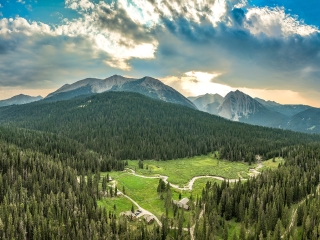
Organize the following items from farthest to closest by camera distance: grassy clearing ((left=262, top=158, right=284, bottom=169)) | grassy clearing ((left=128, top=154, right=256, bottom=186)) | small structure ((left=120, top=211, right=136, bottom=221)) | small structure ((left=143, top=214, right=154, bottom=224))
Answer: grassy clearing ((left=262, top=158, right=284, bottom=169)) → grassy clearing ((left=128, top=154, right=256, bottom=186)) → small structure ((left=120, top=211, right=136, bottom=221)) → small structure ((left=143, top=214, right=154, bottom=224))

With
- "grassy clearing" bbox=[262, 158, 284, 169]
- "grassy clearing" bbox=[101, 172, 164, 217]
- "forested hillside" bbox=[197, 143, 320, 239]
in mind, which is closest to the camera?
"forested hillside" bbox=[197, 143, 320, 239]

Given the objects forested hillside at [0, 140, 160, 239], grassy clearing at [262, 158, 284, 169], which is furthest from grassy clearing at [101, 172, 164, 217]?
grassy clearing at [262, 158, 284, 169]

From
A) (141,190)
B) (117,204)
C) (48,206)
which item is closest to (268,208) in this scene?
(117,204)

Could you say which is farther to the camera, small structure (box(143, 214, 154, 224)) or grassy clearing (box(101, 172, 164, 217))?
grassy clearing (box(101, 172, 164, 217))

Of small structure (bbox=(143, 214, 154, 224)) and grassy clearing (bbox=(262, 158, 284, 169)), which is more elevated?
grassy clearing (bbox=(262, 158, 284, 169))

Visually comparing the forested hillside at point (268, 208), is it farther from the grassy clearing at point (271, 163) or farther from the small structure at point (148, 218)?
the grassy clearing at point (271, 163)

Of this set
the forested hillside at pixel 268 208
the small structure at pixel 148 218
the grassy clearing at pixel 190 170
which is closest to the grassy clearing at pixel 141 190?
the small structure at pixel 148 218

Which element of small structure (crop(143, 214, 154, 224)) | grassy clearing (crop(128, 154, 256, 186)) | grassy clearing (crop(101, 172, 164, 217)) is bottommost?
small structure (crop(143, 214, 154, 224))

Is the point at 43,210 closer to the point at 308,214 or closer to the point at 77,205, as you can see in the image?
the point at 77,205

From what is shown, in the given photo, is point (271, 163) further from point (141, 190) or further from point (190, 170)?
point (141, 190)

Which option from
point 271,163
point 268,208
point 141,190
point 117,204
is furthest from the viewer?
point 271,163

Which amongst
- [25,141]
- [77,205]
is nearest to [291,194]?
[77,205]

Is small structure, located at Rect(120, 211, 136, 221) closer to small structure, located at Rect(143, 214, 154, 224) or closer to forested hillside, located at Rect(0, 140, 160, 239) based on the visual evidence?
forested hillside, located at Rect(0, 140, 160, 239)
